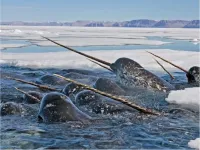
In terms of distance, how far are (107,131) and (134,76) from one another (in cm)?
327

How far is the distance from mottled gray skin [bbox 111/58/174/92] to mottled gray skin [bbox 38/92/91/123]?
2855mm

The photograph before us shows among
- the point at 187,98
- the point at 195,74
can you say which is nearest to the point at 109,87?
the point at 187,98

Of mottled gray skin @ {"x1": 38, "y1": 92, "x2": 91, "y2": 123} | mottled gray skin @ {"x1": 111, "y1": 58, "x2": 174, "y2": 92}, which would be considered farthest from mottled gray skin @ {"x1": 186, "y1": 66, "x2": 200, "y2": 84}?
mottled gray skin @ {"x1": 38, "y1": 92, "x2": 91, "y2": 123}

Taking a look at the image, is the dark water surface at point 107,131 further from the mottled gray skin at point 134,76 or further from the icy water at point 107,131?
the mottled gray skin at point 134,76

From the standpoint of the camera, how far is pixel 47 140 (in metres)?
4.33

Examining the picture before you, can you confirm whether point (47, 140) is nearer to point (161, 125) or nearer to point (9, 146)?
point (9, 146)

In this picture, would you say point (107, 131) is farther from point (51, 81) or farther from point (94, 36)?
point (94, 36)

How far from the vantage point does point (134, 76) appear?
787 cm

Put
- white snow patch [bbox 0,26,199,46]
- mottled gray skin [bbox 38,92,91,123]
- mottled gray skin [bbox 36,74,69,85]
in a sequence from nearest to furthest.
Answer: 1. mottled gray skin [bbox 38,92,91,123]
2. mottled gray skin [bbox 36,74,69,85]
3. white snow patch [bbox 0,26,199,46]

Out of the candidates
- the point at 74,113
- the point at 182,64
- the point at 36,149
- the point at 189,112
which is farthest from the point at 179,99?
the point at 182,64

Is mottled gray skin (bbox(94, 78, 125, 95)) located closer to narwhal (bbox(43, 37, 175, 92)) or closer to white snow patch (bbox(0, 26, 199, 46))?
narwhal (bbox(43, 37, 175, 92))

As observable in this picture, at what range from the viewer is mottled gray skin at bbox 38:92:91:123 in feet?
16.5

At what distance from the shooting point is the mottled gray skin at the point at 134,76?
781 cm

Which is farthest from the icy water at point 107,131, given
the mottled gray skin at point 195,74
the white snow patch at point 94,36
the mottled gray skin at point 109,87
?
the white snow patch at point 94,36
